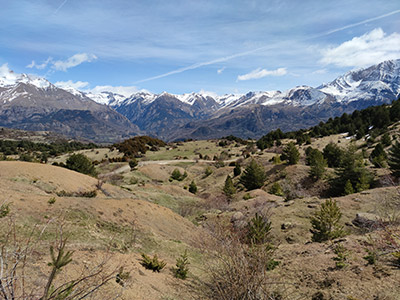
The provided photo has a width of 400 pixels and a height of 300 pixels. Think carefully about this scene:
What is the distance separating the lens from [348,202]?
62.8 feet

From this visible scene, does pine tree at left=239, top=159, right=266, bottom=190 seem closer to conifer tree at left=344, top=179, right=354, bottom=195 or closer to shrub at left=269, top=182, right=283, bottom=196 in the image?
shrub at left=269, top=182, right=283, bottom=196

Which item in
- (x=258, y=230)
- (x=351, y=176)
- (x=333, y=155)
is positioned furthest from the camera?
(x=333, y=155)

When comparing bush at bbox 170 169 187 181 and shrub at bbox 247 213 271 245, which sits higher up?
shrub at bbox 247 213 271 245

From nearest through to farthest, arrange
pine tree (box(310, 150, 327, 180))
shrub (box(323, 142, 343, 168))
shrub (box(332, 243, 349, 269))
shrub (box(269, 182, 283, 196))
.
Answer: shrub (box(332, 243, 349, 269)) → shrub (box(269, 182, 283, 196)) → pine tree (box(310, 150, 327, 180)) → shrub (box(323, 142, 343, 168))

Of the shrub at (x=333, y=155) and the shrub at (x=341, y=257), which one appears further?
the shrub at (x=333, y=155)

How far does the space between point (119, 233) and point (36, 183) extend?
10.3 m

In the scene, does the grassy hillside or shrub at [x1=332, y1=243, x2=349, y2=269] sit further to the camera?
shrub at [x1=332, y1=243, x2=349, y2=269]

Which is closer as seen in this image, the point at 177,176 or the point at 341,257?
the point at 341,257

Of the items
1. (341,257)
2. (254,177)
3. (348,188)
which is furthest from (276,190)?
(341,257)

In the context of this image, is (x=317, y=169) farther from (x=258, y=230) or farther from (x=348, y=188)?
(x=258, y=230)

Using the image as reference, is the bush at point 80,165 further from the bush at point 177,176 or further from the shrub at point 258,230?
the shrub at point 258,230

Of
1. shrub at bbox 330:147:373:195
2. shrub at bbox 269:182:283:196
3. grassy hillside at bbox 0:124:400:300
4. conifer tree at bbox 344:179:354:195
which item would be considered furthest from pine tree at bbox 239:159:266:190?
conifer tree at bbox 344:179:354:195

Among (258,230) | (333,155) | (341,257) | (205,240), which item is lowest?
(333,155)

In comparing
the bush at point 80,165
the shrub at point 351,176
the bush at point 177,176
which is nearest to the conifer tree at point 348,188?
the shrub at point 351,176
